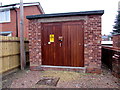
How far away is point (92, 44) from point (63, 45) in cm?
132

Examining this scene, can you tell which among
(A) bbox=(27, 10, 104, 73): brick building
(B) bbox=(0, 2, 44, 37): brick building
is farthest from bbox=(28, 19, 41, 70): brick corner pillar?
(B) bbox=(0, 2, 44, 37): brick building

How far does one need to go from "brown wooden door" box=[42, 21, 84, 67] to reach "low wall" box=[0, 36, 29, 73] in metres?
1.51

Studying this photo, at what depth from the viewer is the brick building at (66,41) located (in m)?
3.82

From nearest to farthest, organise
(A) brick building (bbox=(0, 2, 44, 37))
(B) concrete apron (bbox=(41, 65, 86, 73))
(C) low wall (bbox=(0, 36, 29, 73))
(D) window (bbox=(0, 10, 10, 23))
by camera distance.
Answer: (C) low wall (bbox=(0, 36, 29, 73)) < (B) concrete apron (bbox=(41, 65, 86, 73)) < (A) brick building (bbox=(0, 2, 44, 37)) < (D) window (bbox=(0, 10, 10, 23))

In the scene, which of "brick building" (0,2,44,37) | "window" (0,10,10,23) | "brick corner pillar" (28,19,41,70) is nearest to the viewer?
"brick corner pillar" (28,19,41,70)

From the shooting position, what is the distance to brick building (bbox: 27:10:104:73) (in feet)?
12.5

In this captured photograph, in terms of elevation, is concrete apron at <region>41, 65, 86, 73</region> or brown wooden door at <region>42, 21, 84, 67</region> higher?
brown wooden door at <region>42, 21, 84, 67</region>

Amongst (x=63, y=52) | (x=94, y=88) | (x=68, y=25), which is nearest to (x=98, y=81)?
(x=94, y=88)

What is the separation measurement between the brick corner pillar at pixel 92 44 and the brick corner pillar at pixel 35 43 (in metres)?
2.23

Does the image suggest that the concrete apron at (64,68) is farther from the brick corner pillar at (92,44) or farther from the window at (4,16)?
the window at (4,16)

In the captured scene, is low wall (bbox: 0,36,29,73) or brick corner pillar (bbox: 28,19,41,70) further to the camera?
brick corner pillar (bbox: 28,19,41,70)

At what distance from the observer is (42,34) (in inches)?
169

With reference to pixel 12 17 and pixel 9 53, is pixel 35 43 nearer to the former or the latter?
pixel 9 53

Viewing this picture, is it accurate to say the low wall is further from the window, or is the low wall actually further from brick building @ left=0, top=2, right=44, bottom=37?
the window
